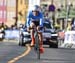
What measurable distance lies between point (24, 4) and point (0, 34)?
54.8 metres

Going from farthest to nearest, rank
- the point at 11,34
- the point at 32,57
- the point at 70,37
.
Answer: the point at 11,34
the point at 70,37
the point at 32,57

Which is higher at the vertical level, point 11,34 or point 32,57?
point 32,57

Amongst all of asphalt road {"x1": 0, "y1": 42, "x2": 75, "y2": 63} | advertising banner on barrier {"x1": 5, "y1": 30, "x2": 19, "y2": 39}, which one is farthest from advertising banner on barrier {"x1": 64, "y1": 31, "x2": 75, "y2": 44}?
advertising banner on barrier {"x1": 5, "y1": 30, "x2": 19, "y2": 39}

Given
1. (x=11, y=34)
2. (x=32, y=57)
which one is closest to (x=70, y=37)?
(x=32, y=57)

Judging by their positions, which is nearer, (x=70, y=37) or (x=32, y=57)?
(x=32, y=57)

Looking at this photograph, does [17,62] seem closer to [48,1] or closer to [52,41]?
[52,41]

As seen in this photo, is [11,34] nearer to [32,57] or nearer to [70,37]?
[70,37]

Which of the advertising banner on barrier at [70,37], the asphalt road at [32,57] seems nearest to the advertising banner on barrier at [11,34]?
the advertising banner on barrier at [70,37]

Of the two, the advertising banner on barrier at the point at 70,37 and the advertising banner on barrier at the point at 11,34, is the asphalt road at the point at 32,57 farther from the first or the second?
the advertising banner on barrier at the point at 11,34

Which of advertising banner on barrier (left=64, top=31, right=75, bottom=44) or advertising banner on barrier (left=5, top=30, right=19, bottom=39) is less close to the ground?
advertising banner on barrier (left=64, top=31, right=75, bottom=44)

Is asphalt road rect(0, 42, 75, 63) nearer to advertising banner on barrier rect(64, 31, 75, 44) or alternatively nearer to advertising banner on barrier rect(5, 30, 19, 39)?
advertising banner on barrier rect(64, 31, 75, 44)

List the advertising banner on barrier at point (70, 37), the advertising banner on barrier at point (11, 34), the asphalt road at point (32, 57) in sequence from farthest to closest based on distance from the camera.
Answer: the advertising banner on barrier at point (11, 34), the advertising banner on barrier at point (70, 37), the asphalt road at point (32, 57)

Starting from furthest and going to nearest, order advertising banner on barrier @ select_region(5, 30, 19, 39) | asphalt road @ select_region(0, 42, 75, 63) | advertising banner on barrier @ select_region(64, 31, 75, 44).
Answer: advertising banner on barrier @ select_region(5, 30, 19, 39) → advertising banner on barrier @ select_region(64, 31, 75, 44) → asphalt road @ select_region(0, 42, 75, 63)

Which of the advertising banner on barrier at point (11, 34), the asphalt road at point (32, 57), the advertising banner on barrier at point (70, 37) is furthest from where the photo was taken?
the advertising banner on barrier at point (11, 34)
